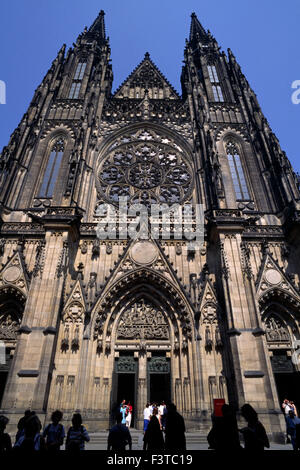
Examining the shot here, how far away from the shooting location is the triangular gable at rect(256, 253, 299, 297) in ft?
41.8

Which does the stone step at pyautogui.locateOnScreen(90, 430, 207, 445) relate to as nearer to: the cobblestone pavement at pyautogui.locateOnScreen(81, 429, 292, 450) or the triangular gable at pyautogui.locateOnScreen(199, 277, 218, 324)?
the cobblestone pavement at pyautogui.locateOnScreen(81, 429, 292, 450)

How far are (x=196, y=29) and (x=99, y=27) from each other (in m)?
10.4

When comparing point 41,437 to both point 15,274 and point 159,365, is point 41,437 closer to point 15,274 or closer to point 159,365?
point 159,365

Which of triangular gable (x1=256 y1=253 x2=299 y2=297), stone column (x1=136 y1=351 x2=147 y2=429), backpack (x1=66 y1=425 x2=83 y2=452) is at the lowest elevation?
backpack (x1=66 y1=425 x2=83 y2=452)

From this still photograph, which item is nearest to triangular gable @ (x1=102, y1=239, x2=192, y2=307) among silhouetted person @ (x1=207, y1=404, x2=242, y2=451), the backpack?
the backpack

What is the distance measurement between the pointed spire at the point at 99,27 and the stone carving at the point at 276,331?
101 feet

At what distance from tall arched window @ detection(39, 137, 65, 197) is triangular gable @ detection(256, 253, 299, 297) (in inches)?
479

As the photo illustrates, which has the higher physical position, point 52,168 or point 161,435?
point 52,168

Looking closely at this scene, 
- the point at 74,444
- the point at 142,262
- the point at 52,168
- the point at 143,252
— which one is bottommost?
the point at 74,444

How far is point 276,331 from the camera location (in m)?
12.6

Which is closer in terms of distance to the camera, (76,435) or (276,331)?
(76,435)

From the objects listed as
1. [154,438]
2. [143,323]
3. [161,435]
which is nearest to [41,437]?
[154,438]

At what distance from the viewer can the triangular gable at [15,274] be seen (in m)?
12.5
